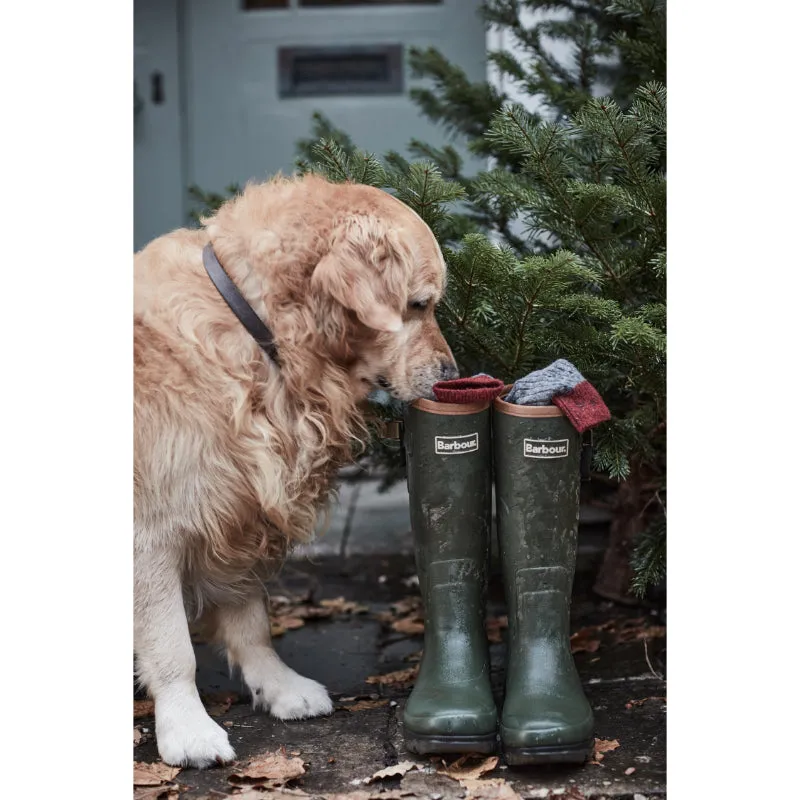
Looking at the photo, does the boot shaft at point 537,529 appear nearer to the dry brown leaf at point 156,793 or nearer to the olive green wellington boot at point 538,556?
the olive green wellington boot at point 538,556

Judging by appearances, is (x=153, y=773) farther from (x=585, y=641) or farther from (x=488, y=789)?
(x=585, y=641)

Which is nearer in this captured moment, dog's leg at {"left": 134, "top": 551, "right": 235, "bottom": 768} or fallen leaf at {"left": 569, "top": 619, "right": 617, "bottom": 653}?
dog's leg at {"left": 134, "top": 551, "right": 235, "bottom": 768}

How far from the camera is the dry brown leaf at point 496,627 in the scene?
291 cm

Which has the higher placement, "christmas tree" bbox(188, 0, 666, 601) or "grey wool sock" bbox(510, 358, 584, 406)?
"christmas tree" bbox(188, 0, 666, 601)

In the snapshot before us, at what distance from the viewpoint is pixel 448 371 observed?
2.17 meters

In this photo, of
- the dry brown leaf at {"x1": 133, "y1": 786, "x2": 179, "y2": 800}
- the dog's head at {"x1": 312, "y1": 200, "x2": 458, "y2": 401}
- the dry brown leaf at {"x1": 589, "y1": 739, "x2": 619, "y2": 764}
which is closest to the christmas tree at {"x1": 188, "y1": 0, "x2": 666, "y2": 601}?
the dog's head at {"x1": 312, "y1": 200, "x2": 458, "y2": 401}

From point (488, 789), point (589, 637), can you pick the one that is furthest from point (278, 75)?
point (488, 789)

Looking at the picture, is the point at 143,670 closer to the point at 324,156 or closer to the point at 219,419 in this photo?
the point at 219,419

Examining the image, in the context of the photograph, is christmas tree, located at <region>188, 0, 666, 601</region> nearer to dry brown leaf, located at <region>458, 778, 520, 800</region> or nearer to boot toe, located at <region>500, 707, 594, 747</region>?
boot toe, located at <region>500, 707, 594, 747</region>

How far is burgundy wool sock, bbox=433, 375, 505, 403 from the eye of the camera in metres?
2.02

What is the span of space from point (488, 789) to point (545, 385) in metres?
0.80
